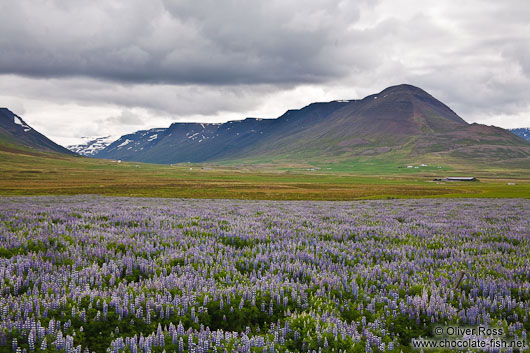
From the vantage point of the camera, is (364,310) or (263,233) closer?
(364,310)

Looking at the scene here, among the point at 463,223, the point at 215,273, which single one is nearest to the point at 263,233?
the point at 215,273

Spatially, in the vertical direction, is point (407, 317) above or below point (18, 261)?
below

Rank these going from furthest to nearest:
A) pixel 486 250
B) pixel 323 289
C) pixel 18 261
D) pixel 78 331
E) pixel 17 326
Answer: pixel 486 250 → pixel 18 261 → pixel 323 289 → pixel 78 331 → pixel 17 326

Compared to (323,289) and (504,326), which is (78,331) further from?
(504,326)

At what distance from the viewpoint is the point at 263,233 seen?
10930 millimetres

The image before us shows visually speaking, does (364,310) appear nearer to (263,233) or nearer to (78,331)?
(78,331)

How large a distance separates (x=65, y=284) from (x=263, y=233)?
6.36 metres

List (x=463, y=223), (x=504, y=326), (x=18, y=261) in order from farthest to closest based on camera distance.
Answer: (x=463, y=223), (x=18, y=261), (x=504, y=326)

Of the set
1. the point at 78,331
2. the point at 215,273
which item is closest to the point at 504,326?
the point at 215,273

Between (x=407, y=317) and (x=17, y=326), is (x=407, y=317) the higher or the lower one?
the lower one

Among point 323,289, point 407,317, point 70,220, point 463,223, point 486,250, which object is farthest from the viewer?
point 463,223

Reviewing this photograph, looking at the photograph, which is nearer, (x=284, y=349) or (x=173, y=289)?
(x=284, y=349)

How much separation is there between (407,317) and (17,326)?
17.9 feet

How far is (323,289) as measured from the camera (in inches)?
232
